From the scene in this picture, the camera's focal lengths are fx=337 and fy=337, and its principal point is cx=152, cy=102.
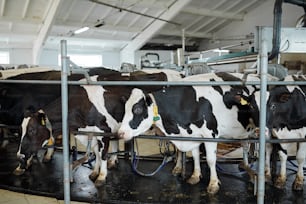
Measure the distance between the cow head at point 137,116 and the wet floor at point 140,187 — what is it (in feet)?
1.98

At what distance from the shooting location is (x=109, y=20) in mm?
12516

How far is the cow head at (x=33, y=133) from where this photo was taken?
130 inches

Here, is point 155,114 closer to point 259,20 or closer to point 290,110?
point 290,110

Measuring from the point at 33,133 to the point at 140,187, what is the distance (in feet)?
3.87

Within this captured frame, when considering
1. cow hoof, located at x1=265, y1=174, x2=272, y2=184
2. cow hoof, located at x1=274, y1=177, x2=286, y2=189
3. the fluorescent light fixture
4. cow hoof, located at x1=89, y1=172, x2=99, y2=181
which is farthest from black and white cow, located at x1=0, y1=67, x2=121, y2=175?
the fluorescent light fixture

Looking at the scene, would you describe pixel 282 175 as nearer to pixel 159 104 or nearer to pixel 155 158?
pixel 159 104

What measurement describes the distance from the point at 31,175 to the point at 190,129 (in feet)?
6.11

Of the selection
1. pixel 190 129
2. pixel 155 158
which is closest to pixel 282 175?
pixel 190 129

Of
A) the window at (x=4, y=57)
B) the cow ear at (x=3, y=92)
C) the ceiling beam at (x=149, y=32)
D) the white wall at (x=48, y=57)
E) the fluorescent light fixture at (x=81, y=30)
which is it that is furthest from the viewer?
the window at (x=4, y=57)

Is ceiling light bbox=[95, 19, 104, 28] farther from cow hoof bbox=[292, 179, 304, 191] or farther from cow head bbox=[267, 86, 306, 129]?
cow hoof bbox=[292, 179, 304, 191]

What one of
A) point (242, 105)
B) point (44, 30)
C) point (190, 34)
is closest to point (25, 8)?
point (44, 30)

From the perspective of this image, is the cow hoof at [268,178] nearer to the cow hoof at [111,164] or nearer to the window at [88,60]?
the cow hoof at [111,164]

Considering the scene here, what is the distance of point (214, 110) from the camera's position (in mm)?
3199

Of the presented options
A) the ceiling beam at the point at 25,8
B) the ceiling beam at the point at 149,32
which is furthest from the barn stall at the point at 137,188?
the ceiling beam at the point at 149,32
